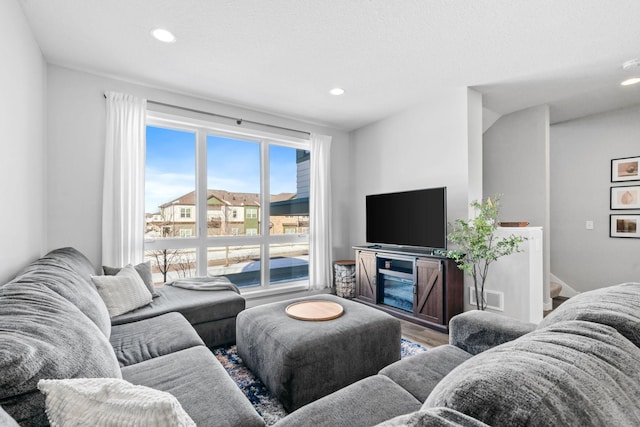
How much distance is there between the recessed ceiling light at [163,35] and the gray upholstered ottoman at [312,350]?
2285 mm

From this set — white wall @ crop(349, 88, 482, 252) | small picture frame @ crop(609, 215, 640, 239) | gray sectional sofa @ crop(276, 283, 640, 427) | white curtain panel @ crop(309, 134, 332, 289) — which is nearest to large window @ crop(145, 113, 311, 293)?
white curtain panel @ crop(309, 134, 332, 289)

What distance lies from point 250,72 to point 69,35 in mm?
1448

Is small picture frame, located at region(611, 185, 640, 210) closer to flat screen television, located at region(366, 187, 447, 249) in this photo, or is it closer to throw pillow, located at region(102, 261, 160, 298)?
flat screen television, located at region(366, 187, 447, 249)

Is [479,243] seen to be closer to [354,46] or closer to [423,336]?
[423,336]

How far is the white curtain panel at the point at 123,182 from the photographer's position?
9.75 ft

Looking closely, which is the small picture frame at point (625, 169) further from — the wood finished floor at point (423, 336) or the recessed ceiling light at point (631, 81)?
the wood finished floor at point (423, 336)

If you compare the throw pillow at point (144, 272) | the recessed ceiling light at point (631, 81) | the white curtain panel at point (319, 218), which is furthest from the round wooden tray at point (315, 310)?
the recessed ceiling light at point (631, 81)

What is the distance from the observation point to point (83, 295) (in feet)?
5.32

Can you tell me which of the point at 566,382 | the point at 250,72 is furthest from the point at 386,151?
the point at 566,382

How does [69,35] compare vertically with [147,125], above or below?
above

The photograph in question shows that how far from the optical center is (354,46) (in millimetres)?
2486

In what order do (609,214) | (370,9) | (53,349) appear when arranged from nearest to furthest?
(53,349), (370,9), (609,214)

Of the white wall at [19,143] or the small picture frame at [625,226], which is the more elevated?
the white wall at [19,143]

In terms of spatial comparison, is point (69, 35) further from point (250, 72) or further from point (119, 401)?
point (119, 401)
